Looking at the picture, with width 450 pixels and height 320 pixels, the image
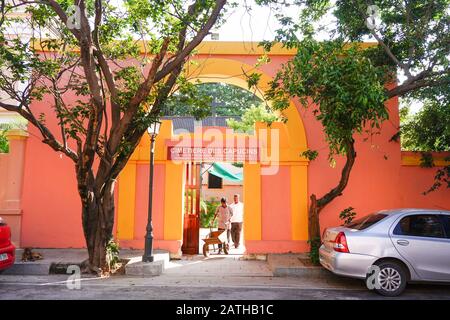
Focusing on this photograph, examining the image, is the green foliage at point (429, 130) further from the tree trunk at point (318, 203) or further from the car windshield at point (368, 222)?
the car windshield at point (368, 222)

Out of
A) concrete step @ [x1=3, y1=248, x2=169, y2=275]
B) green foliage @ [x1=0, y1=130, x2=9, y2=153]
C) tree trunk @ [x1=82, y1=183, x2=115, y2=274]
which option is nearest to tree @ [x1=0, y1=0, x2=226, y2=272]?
tree trunk @ [x1=82, y1=183, x2=115, y2=274]

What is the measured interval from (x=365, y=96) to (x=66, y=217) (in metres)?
8.24

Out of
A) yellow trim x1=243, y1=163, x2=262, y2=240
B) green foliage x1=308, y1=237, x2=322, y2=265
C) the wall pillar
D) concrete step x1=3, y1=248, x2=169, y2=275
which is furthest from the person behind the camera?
yellow trim x1=243, y1=163, x2=262, y2=240

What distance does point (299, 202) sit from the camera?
36.3 ft

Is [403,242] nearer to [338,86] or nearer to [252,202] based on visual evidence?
[338,86]

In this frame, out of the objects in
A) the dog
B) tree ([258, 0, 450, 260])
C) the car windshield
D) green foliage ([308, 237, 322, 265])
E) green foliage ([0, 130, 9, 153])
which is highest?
tree ([258, 0, 450, 260])

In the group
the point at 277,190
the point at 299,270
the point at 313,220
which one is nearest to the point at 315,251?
the point at 299,270

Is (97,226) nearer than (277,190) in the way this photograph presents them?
Yes

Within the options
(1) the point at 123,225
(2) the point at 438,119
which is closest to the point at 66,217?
(1) the point at 123,225

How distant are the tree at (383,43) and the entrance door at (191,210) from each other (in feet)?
10.7

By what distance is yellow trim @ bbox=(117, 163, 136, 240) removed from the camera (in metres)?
11.0

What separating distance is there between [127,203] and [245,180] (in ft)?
10.7

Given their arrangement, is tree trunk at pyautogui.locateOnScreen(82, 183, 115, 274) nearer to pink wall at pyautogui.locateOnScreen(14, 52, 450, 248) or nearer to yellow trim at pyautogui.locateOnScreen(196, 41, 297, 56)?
pink wall at pyautogui.locateOnScreen(14, 52, 450, 248)

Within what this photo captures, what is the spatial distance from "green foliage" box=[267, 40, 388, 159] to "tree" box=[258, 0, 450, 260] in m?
0.03
